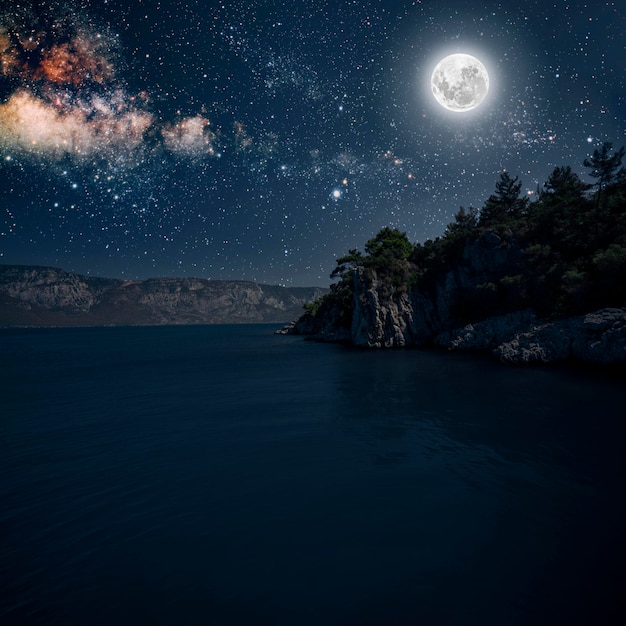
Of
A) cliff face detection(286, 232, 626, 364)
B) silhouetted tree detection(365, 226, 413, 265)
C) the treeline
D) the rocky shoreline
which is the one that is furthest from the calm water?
silhouetted tree detection(365, 226, 413, 265)

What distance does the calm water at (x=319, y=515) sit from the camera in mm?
5988

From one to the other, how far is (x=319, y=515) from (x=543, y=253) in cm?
4823

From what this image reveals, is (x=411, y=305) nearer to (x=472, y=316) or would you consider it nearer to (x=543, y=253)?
(x=472, y=316)

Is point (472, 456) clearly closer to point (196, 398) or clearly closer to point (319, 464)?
point (319, 464)

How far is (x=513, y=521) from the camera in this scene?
27.3 feet

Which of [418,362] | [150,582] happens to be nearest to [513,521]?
[150,582]

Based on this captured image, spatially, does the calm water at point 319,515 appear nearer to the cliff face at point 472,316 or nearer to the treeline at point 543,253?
the cliff face at point 472,316

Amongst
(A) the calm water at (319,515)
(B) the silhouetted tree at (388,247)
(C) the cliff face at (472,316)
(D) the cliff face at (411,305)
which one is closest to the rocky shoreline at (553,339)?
(C) the cliff face at (472,316)

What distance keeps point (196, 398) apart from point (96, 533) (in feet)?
53.9

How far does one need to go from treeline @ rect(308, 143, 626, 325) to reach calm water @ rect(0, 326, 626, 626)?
827 inches

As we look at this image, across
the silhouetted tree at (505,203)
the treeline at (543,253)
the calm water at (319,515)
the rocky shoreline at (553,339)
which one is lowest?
the calm water at (319,515)

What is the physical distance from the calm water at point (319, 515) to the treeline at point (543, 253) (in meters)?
21.0

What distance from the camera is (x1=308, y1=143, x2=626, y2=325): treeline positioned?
35250mm

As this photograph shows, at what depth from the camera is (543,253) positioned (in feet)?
143
